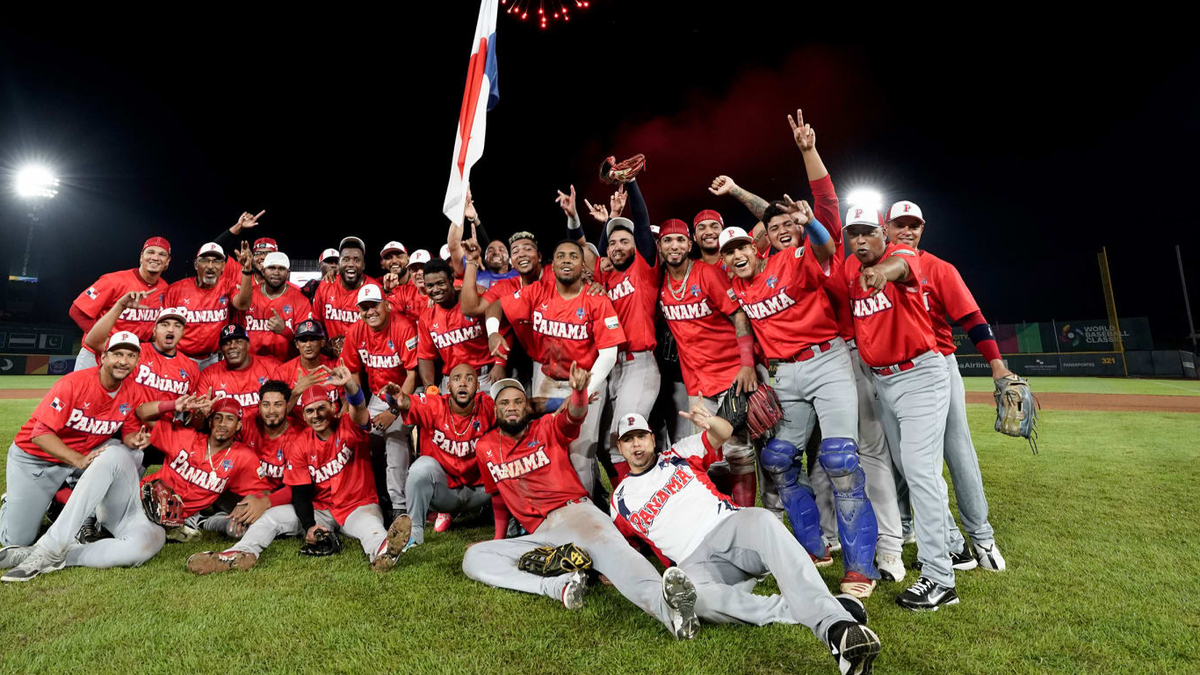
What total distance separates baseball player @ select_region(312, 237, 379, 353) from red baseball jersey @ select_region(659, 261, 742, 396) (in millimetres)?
3582

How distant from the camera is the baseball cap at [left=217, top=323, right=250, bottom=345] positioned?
5648 mm

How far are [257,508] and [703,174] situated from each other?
2781 cm

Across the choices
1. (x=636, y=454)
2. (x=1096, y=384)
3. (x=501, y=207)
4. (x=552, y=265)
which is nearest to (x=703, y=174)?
(x=501, y=207)

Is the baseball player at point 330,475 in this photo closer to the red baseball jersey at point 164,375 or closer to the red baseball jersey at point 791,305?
the red baseball jersey at point 164,375

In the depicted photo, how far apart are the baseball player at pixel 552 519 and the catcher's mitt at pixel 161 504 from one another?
8.10 feet

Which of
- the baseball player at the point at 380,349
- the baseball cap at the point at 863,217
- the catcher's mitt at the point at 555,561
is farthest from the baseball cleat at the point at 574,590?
the baseball player at the point at 380,349

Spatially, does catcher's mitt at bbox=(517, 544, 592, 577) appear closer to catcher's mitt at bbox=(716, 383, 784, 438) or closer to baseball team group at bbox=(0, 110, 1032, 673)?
baseball team group at bbox=(0, 110, 1032, 673)

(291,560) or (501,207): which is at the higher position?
(501,207)

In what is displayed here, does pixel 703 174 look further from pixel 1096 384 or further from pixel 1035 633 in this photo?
pixel 1035 633

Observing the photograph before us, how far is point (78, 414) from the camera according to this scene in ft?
14.8

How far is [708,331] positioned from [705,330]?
0.08 ft

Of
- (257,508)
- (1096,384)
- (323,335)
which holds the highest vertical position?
(323,335)

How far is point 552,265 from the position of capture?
5.15 meters

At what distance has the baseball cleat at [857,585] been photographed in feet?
10.3
